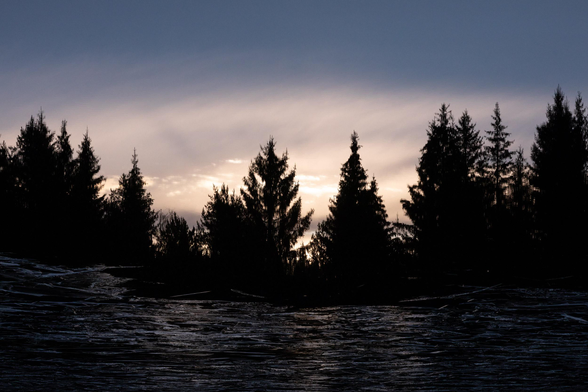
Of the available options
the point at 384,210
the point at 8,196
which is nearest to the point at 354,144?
the point at 384,210

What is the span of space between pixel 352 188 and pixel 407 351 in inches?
1040

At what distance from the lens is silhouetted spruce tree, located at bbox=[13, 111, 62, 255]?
36969 millimetres

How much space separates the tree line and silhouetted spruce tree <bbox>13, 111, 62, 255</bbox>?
0.08 meters

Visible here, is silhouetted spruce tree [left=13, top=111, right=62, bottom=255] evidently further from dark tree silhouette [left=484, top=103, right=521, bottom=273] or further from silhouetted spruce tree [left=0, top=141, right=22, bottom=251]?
dark tree silhouette [left=484, top=103, right=521, bottom=273]

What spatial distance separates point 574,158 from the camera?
31.8 m

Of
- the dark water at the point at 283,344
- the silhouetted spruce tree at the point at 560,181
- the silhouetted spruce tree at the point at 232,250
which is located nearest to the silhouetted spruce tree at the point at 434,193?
the silhouetted spruce tree at the point at 560,181

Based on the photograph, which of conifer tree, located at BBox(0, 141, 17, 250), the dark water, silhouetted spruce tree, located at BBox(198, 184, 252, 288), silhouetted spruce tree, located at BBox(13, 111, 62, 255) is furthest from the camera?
silhouetted spruce tree, located at BBox(13, 111, 62, 255)

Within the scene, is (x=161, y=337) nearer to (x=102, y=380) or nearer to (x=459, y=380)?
(x=102, y=380)

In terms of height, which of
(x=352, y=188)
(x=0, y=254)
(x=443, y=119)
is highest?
(x=443, y=119)

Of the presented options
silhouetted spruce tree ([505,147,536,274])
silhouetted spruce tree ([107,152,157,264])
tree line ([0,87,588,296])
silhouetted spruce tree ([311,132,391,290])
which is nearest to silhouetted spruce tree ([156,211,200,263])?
tree line ([0,87,588,296])

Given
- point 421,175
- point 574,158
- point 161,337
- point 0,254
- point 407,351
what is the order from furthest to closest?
point 421,175 < point 574,158 < point 0,254 < point 161,337 < point 407,351

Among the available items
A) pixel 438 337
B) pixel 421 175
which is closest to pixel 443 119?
pixel 421 175

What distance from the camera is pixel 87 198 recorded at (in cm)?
3944

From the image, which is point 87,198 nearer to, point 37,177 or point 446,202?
point 37,177
